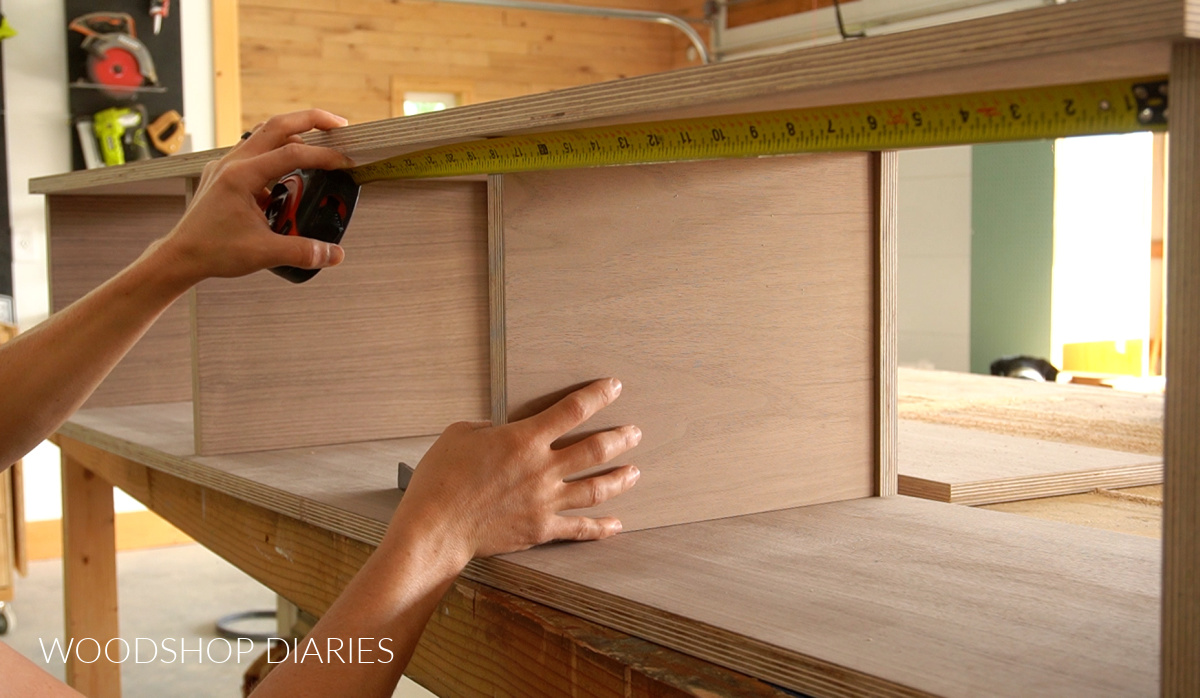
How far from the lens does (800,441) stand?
982 millimetres

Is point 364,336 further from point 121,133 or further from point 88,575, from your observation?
point 121,133

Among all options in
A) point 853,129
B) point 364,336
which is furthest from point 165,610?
point 853,129

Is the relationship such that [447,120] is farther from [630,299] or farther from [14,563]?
[14,563]

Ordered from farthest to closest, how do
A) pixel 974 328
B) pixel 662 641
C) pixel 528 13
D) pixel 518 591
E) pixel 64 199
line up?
pixel 528 13 → pixel 974 328 → pixel 64 199 → pixel 518 591 → pixel 662 641

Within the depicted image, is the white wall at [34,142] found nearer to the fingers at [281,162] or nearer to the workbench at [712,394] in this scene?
the workbench at [712,394]

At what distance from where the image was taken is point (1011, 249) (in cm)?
525

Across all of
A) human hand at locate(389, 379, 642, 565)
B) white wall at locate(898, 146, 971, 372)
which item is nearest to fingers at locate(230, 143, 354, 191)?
human hand at locate(389, 379, 642, 565)

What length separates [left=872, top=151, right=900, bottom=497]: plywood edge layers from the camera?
102 cm

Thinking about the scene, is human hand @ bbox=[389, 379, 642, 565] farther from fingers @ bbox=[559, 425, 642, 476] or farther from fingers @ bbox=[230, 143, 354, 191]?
fingers @ bbox=[230, 143, 354, 191]

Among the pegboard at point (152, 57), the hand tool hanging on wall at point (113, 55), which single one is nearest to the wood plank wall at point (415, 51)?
the pegboard at point (152, 57)

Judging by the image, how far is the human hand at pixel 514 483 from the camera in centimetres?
79

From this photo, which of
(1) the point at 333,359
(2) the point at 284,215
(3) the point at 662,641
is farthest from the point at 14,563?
(3) the point at 662,641

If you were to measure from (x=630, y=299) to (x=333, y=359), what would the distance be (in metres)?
0.59

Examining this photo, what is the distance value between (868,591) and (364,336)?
820 mm
